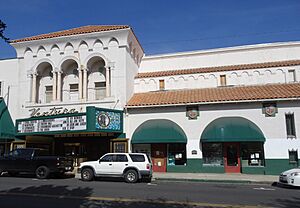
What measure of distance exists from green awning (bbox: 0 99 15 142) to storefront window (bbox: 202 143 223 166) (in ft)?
47.5

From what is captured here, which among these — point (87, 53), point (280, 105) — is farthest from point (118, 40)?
point (280, 105)

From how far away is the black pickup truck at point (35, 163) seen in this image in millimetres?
16875

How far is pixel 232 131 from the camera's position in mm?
18562

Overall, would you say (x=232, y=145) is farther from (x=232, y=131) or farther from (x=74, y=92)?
(x=74, y=92)

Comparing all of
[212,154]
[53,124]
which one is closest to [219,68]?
[212,154]

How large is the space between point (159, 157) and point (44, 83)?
11.7 meters

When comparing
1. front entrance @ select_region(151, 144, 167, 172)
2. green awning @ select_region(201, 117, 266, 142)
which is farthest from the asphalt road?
front entrance @ select_region(151, 144, 167, 172)

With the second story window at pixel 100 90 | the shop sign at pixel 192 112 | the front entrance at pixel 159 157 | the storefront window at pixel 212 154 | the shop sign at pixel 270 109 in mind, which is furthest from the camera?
the second story window at pixel 100 90

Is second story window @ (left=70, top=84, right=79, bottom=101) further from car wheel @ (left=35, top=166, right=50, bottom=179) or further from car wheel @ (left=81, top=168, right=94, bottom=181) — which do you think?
car wheel @ (left=81, top=168, right=94, bottom=181)

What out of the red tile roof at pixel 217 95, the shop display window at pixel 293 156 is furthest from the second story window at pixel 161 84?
the shop display window at pixel 293 156

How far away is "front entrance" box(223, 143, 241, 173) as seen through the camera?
1948 centimetres

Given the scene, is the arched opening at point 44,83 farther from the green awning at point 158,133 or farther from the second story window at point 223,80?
the second story window at point 223,80

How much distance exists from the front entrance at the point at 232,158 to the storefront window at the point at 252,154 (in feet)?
1.07

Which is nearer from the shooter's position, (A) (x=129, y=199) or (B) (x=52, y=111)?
(A) (x=129, y=199)
